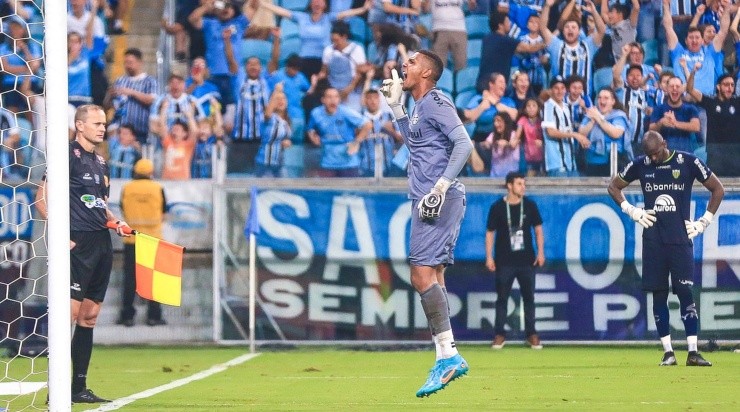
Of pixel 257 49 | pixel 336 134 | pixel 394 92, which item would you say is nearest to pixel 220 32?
pixel 257 49

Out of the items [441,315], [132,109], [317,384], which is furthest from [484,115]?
[441,315]

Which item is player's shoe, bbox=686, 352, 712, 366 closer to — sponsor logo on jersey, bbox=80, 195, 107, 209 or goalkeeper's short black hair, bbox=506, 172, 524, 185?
goalkeeper's short black hair, bbox=506, 172, 524, 185

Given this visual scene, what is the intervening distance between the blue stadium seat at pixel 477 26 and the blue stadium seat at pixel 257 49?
296 centimetres

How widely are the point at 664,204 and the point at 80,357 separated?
19.4 feet

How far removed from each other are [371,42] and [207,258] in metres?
4.42

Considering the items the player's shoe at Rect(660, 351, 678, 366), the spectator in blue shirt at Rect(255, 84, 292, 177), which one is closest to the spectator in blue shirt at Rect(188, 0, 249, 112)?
the spectator in blue shirt at Rect(255, 84, 292, 177)

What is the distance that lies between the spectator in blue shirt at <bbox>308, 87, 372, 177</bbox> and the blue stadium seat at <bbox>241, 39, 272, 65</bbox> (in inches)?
70.1

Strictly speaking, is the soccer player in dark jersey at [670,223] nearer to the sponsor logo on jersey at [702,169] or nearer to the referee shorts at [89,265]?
the sponsor logo on jersey at [702,169]

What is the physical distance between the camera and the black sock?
8789 mm

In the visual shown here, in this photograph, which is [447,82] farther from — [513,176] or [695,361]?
[695,361]

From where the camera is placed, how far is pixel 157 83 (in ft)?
59.9

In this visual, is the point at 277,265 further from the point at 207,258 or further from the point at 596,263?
the point at 596,263

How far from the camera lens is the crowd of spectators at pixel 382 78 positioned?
49.6 ft

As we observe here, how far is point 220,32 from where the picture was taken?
18281 millimetres
